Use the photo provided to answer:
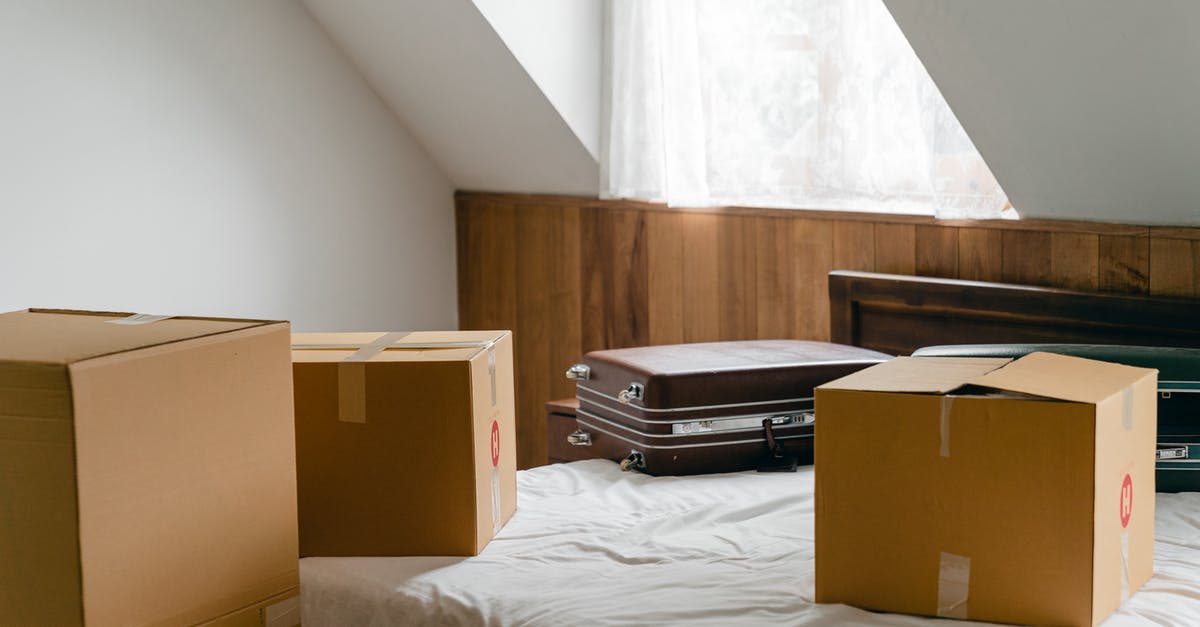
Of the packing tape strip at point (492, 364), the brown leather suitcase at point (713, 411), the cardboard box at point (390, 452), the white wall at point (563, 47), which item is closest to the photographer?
the cardboard box at point (390, 452)

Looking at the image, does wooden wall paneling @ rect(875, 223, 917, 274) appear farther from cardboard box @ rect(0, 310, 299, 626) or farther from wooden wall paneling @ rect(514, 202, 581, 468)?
cardboard box @ rect(0, 310, 299, 626)

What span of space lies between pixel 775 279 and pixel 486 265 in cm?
113

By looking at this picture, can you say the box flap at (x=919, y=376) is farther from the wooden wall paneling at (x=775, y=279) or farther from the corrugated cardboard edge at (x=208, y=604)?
the wooden wall paneling at (x=775, y=279)

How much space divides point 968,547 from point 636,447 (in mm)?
894

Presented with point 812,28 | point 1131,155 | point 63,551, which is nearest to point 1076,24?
point 1131,155

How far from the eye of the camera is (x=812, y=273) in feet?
9.72

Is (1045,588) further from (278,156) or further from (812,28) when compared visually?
(278,156)

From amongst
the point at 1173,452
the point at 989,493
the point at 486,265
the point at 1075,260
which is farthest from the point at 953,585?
the point at 486,265

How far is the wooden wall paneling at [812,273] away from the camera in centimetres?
293

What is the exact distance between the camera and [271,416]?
146 centimetres

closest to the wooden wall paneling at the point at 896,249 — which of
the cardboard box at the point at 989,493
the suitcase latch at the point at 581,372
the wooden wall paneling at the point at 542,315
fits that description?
the suitcase latch at the point at 581,372

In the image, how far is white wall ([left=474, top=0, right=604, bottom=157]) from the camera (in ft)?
10.1

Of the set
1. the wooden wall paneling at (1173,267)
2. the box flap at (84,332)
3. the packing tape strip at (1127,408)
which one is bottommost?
the packing tape strip at (1127,408)

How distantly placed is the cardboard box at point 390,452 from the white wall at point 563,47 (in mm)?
1538
